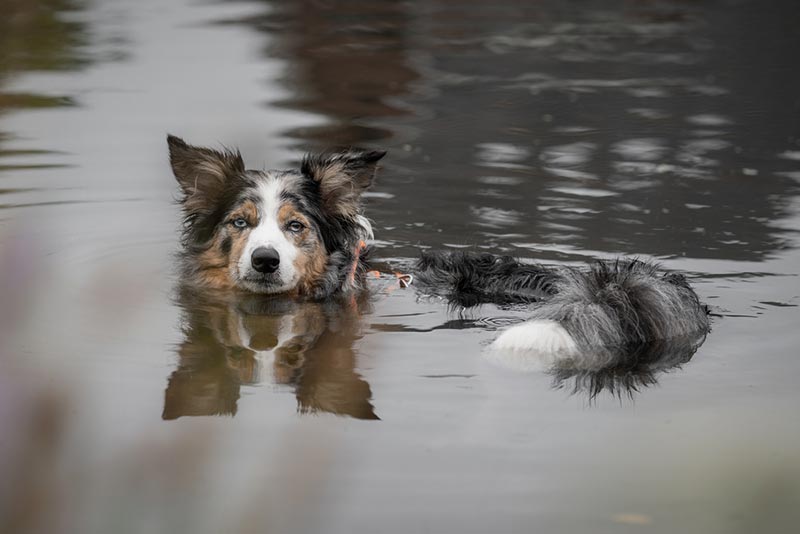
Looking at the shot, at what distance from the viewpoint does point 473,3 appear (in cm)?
1977

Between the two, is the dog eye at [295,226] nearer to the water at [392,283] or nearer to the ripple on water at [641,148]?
the water at [392,283]

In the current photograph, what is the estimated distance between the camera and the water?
4328 mm

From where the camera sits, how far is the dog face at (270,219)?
7258 millimetres

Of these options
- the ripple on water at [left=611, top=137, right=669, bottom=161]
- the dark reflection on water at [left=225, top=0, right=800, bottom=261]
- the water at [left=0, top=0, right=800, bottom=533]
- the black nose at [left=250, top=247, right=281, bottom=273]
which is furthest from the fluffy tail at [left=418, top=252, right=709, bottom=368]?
the ripple on water at [left=611, top=137, right=669, bottom=161]

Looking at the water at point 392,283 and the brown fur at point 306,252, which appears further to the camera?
the brown fur at point 306,252

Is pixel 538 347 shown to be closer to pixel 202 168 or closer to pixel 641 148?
pixel 202 168

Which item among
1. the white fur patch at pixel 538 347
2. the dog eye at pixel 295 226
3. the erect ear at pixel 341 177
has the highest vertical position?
the erect ear at pixel 341 177

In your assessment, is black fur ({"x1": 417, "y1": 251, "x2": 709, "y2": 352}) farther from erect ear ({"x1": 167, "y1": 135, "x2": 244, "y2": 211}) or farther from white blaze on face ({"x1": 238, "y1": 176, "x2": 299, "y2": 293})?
erect ear ({"x1": 167, "y1": 135, "x2": 244, "y2": 211})

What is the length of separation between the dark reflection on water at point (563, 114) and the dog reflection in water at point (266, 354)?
4.86ft

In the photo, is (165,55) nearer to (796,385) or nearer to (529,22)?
(529,22)

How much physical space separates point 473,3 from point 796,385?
14.7 m

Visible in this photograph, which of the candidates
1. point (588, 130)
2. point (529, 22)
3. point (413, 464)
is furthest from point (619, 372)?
point (529, 22)

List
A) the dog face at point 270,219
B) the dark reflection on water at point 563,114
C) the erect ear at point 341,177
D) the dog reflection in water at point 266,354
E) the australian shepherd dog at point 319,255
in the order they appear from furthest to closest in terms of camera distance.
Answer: the dark reflection on water at point 563,114
the erect ear at point 341,177
the dog face at point 270,219
the australian shepherd dog at point 319,255
the dog reflection in water at point 266,354

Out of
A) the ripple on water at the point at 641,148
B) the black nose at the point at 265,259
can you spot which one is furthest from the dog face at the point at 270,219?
the ripple on water at the point at 641,148
